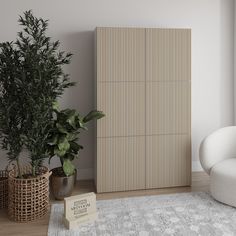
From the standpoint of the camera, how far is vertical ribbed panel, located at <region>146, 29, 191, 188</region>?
316 centimetres

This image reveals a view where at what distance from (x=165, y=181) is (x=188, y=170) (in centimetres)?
30

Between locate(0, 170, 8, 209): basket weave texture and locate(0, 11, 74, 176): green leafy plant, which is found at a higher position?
locate(0, 11, 74, 176): green leafy plant

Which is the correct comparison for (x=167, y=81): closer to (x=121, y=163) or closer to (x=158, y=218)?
(x=121, y=163)

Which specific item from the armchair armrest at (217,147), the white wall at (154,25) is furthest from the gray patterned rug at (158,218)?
the white wall at (154,25)

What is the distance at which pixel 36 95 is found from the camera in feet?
8.00

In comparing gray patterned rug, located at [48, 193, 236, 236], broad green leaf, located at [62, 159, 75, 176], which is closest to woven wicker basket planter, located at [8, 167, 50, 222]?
gray patterned rug, located at [48, 193, 236, 236]

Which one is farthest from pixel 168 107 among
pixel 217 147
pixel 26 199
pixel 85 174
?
pixel 26 199

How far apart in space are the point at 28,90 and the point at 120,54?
1113 millimetres

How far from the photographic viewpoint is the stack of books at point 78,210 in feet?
7.81

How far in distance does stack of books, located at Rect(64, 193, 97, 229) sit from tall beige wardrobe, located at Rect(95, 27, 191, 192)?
0.63m

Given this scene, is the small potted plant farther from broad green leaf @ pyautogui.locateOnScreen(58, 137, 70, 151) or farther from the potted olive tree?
the potted olive tree

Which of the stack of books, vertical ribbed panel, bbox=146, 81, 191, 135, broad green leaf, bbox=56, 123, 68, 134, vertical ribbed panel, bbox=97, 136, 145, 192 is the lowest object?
the stack of books

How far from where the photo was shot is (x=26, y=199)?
8.28 ft

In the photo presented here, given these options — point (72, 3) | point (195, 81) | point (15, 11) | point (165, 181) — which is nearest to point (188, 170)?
point (165, 181)
